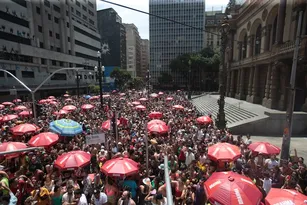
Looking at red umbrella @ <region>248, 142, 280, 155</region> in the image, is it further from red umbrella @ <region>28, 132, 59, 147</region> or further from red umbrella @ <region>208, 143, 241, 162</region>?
red umbrella @ <region>28, 132, 59, 147</region>

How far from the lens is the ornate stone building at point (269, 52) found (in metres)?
19.3

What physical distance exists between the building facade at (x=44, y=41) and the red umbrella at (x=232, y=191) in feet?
129

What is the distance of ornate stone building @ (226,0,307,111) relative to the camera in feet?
63.2

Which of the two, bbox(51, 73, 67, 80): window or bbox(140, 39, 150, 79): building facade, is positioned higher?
bbox(140, 39, 150, 79): building facade

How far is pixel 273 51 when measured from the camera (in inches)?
835

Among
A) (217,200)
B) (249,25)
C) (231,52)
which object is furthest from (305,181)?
(231,52)

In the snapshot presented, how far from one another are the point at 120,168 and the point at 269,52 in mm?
22152

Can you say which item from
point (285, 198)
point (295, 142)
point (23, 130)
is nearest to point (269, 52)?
point (295, 142)

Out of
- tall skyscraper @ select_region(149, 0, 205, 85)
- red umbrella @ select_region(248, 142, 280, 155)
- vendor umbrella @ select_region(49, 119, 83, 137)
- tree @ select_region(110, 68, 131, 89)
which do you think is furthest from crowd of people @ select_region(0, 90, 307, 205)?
→ tall skyscraper @ select_region(149, 0, 205, 85)

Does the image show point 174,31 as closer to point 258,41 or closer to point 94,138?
point 258,41

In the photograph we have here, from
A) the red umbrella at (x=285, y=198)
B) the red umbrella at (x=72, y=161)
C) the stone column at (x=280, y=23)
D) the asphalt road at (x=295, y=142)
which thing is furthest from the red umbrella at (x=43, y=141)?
the stone column at (x=280, y=23)

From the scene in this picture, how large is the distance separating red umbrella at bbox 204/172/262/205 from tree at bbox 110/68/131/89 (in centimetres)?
6748

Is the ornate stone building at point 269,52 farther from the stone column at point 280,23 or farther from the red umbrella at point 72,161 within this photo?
the red umbrella at point 72,161

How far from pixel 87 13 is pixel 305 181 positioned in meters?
80.2
